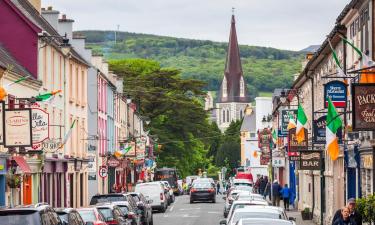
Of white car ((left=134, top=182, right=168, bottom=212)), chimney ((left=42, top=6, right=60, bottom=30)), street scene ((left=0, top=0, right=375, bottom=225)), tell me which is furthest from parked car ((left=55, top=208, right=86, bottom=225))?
white car ((left=134, top=182, right=168, bottom=212))

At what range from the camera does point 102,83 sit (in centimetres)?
6981

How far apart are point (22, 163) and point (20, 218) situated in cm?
1998

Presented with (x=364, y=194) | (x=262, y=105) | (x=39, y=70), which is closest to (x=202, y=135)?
(x=262, y=105)

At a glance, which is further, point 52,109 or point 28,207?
point 52,109

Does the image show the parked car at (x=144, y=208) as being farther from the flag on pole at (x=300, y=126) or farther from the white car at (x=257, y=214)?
the white car at (x=257, y=214)

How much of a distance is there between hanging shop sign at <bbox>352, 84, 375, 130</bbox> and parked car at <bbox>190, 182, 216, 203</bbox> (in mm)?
52392

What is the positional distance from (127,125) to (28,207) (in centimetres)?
7050

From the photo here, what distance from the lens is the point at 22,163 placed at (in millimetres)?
39562

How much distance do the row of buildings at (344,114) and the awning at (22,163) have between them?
1079 cm

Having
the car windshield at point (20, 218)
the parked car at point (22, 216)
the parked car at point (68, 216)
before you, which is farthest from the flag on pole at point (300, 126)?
the car windshield at point (20, 218)

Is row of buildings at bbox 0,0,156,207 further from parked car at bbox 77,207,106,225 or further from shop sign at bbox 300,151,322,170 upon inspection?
shop sign at bbox 300,151,322,170

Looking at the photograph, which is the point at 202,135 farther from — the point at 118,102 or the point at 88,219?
the point at 88,219

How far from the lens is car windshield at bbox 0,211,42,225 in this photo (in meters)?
19.8

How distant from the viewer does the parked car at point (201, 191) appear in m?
77.1
